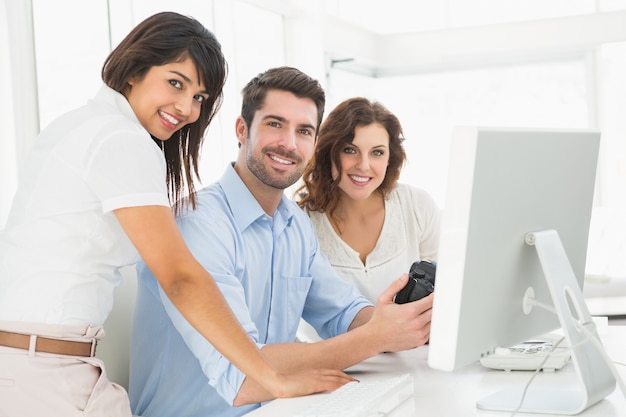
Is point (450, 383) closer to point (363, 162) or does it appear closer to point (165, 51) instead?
point (165, 51)

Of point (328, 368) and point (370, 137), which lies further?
point (370, 137)

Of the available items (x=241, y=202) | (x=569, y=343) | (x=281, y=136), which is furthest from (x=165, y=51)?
(x=569, y=343)

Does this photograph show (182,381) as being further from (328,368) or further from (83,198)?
(83,198)

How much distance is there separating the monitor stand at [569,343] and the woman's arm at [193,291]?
0.42 meters

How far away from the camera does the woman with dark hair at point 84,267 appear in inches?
63.4

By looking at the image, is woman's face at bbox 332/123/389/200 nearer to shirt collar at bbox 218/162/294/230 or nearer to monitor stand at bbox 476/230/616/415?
shirt collar at bbox 218/162/294/230

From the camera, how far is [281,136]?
240 centimetres

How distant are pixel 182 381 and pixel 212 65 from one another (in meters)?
0.79

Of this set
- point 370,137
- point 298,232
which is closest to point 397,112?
point 370,137

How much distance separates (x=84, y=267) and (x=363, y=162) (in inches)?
56.4

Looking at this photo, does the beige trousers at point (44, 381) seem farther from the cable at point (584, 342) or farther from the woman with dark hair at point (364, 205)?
the woman with dark hair at point (364, 205)

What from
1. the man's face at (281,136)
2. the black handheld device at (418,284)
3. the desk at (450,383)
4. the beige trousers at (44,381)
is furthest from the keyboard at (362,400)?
the man's face at (281,136)

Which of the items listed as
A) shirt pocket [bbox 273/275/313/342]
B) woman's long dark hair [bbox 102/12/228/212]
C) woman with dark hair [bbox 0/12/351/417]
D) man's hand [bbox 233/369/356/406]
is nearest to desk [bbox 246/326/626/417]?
man's hand [bbox 233/369/356/406]

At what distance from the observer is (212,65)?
1917 millimetres
